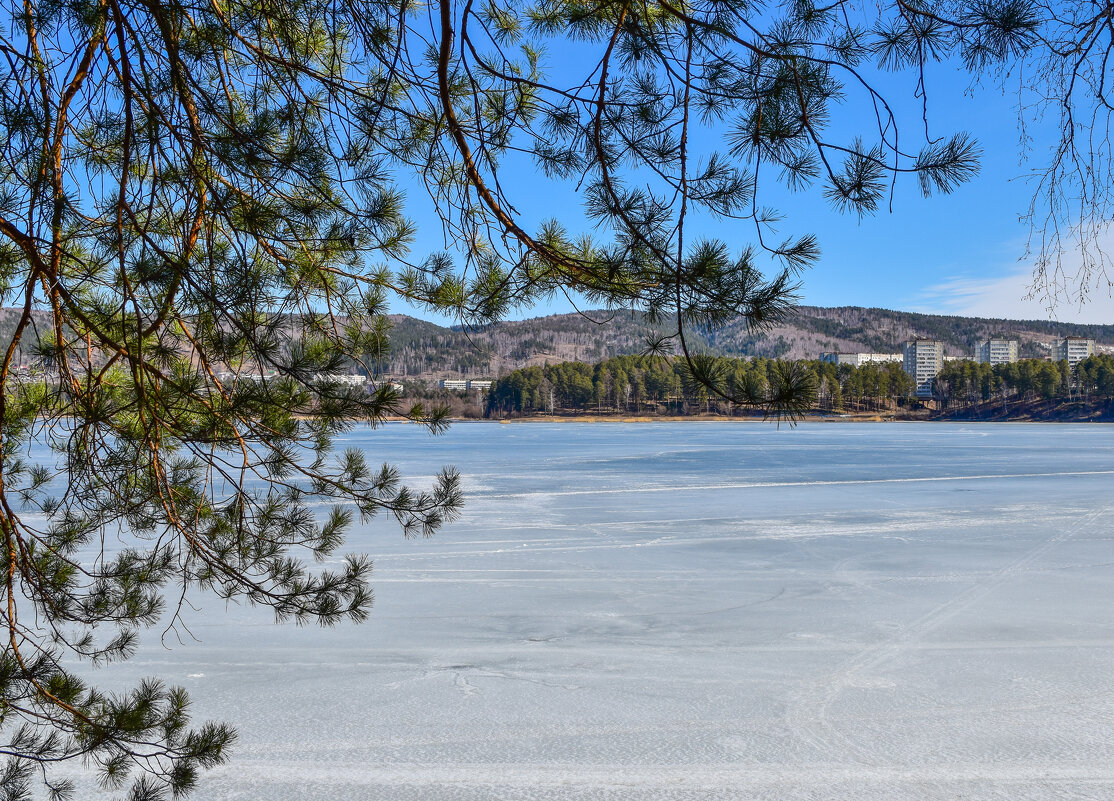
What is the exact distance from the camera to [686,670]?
14.7 ft

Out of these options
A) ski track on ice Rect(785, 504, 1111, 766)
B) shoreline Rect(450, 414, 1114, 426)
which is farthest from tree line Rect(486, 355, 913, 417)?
ski track on ice Rect(785, 504, 1111, 766)

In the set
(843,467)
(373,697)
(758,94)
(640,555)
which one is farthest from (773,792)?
(843,467)

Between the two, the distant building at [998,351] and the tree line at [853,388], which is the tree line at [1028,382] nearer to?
the tree line at [853,388]

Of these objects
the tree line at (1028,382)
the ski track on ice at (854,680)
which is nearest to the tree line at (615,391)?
the tree line at (1028,382)

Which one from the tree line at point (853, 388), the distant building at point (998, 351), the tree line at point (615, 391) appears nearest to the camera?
the tree line at point (615, 391)

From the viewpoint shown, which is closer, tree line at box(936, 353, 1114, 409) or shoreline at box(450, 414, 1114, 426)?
shoreline at box(450, 414, 1114, 426)

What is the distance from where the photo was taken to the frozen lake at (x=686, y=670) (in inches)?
133

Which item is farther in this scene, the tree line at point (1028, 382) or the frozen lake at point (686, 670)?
the tree line at point (1028, 382)

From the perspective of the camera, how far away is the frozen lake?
11.1ft


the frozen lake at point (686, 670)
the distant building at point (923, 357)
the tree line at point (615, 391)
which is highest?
the distant building at point (923, 357)

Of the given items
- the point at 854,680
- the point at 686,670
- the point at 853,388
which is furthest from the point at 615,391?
the point at 854,680

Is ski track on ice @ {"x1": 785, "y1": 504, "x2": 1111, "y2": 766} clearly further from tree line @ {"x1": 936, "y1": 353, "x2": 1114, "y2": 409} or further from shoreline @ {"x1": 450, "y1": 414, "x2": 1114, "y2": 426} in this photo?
tree line @ {"x1": 936, "y1": 353, "x2": 1114, "y2": 409}

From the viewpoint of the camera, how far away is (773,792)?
3.27 m

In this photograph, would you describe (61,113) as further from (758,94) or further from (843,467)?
(843,467)
